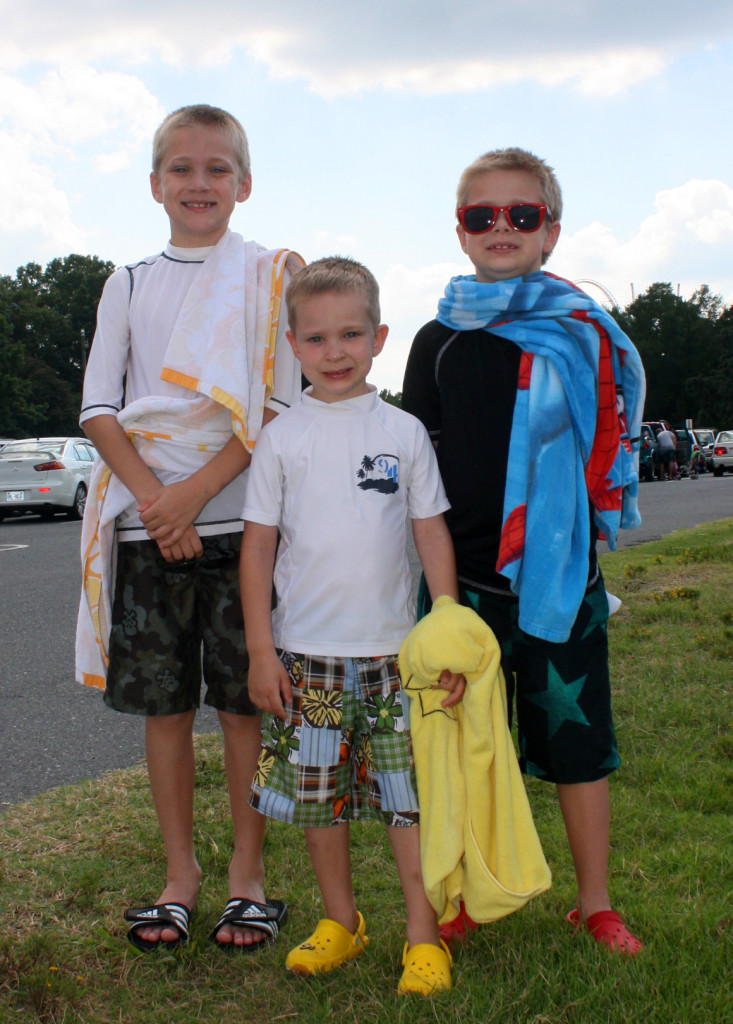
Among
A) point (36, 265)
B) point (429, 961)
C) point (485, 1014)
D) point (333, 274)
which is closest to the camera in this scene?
point (485, 1014)

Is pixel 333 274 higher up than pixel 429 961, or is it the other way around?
pixel 333 274

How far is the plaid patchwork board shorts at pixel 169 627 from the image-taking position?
7.87 ft

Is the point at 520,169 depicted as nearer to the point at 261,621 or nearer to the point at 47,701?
the point at 261,621

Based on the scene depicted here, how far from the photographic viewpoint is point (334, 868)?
7.29 ft

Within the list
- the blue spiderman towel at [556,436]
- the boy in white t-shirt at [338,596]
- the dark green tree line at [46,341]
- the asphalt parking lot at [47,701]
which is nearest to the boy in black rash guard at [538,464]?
the blue spiderman towel at [556,436]

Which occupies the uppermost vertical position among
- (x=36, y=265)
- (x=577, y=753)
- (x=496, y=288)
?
(x=36, y=265)

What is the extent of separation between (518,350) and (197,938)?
5.50 feet

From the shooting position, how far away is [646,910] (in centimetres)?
233

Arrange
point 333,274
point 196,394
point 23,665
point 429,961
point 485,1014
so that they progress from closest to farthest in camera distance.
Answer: point 485,1014
point 429,961
point 333,274
point 196,394
point 23,665

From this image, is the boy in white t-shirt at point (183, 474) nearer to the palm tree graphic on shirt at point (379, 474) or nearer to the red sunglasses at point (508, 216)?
the palm tree graphic on shirt at point (379, 474)

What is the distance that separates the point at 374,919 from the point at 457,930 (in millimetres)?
245

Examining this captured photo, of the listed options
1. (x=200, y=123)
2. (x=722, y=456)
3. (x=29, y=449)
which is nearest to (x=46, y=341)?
(x=722, y=456)

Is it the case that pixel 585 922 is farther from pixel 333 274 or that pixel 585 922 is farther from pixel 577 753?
pixel 333 274

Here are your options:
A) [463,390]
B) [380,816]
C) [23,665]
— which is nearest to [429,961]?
[380,816]
